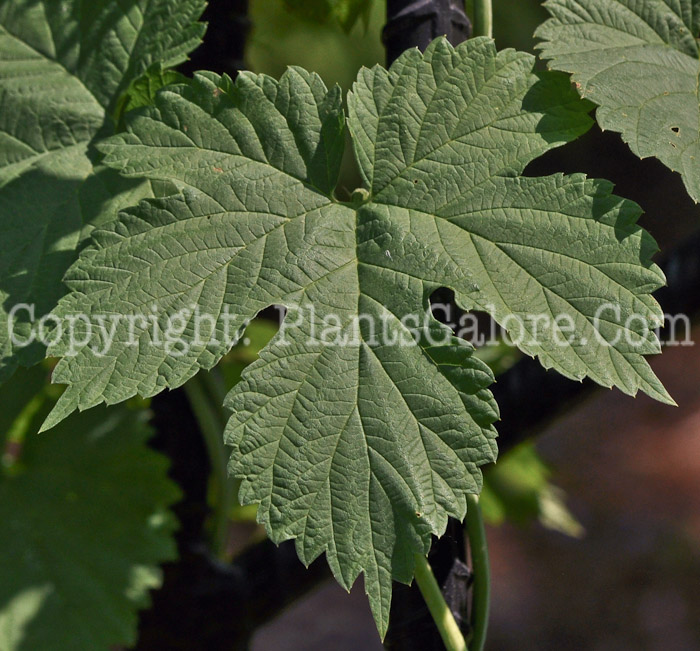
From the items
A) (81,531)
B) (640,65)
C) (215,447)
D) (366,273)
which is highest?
(640,65)

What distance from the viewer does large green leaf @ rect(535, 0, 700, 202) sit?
75 cm

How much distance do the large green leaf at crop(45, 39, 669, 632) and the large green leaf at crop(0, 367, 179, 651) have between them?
632mm

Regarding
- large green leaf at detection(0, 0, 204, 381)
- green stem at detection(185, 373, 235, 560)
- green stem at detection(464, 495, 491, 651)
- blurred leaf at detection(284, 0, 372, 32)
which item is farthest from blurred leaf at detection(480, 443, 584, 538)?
large green leaf at detection(0, 0, 204, 381)

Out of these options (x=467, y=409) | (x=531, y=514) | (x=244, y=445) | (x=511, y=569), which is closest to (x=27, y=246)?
(x=244, y=445)

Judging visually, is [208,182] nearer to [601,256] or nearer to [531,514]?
[601,256]

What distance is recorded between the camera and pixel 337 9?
1.12 m

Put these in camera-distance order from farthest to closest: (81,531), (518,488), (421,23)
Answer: (518,488)
(81,531)
(421,23)

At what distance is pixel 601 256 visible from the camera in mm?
724

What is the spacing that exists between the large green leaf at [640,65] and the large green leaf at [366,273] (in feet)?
0.11

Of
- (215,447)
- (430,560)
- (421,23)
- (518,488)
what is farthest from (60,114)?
(518,488)

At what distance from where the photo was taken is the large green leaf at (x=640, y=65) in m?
0.75

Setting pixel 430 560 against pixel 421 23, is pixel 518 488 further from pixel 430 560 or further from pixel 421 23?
pixel 421 23

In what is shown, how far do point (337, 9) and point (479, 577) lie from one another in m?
0.78

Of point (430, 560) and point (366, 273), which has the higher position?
point (366, 273)
